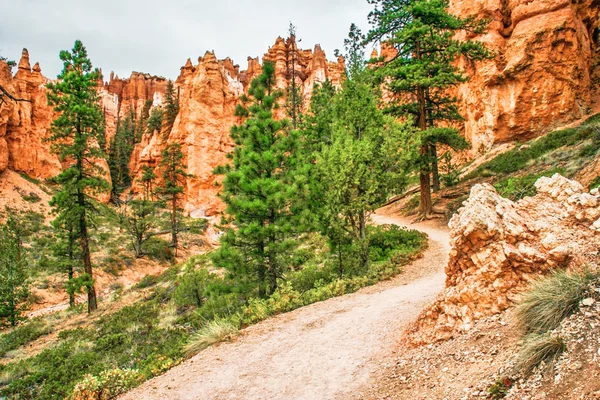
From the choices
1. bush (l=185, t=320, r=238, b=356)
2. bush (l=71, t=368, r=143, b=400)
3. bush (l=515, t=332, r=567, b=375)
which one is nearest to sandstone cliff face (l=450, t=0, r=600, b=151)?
bush (l=185, t=320, r=238, b=356)

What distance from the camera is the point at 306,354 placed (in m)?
6.00

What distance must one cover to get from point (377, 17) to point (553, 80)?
12.9 meters

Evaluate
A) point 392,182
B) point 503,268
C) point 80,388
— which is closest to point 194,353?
point 80,388

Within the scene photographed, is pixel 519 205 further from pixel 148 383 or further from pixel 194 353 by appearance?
pixel 148 383

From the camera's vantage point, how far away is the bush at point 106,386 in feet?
21.3

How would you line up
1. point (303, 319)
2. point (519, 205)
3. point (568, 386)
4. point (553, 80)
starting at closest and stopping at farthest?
point (568, 386) → point (519, 205) → point (303, 319) → point (553, 80)

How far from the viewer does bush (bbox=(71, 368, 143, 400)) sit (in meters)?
6.48

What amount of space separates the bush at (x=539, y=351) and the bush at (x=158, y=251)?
2957cm

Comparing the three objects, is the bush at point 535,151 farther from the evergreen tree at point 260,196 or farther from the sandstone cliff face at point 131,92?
the sandstone cliff face at point 131,92

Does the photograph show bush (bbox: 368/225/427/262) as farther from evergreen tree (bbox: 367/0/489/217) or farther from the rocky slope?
the rocky slope

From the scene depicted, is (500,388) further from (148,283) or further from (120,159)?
(120,159)

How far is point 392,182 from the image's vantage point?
1080cm

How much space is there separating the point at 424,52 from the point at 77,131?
17246 millimetres

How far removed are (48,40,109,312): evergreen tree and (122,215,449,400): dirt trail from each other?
42.2 ft
